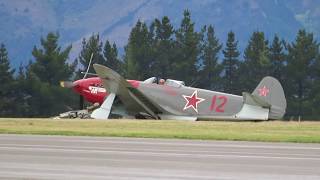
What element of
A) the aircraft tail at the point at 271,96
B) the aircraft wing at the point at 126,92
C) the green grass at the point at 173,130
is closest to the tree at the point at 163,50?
the aircraft wing at the point at 126,92

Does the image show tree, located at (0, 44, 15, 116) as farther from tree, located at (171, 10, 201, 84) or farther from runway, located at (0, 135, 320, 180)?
runway, located at (0, 135, 320, 180)

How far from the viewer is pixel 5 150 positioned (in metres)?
15.5

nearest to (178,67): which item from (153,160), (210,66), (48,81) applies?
(210,66)

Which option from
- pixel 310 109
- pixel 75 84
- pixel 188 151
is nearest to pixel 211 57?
pixel 310 109

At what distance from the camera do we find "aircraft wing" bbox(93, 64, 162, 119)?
34562 millimetres

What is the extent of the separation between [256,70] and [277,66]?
2.27 meters

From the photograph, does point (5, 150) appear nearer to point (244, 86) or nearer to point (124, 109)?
point (124, 109)

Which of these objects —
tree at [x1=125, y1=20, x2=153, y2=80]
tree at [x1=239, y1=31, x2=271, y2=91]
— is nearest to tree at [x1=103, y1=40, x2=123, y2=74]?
tree at [x1=125, y1=20, x2=153, y2=80]

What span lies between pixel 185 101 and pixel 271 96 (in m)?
4.37

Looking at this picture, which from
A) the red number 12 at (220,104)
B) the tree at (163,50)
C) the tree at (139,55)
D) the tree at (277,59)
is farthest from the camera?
the tree at (163,50)

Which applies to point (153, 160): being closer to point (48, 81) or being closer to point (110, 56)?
point (48, 81)

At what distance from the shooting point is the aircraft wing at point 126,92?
113ft

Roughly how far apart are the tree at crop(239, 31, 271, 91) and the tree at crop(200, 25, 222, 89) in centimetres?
254

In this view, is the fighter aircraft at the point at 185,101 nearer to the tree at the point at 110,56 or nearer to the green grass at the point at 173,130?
the green grass at the point at 173,130
